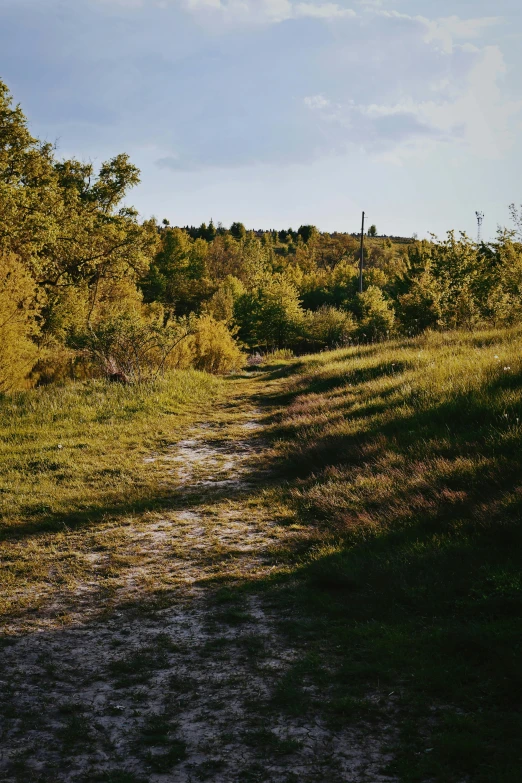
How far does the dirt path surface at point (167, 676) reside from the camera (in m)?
2.87

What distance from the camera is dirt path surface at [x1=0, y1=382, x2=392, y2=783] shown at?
9.41 ft

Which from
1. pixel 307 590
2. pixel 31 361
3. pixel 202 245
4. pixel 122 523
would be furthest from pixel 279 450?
pixel 202 245

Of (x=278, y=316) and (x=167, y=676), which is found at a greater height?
(x=278, y=316)

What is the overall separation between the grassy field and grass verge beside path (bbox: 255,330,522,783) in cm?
2

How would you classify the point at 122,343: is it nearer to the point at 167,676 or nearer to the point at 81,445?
the point at 81,445

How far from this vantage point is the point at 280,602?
15.6 feet

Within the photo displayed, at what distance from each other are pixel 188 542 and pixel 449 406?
4789 millimetres

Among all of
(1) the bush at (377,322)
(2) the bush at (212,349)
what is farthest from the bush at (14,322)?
(1) the bush at (377,322)

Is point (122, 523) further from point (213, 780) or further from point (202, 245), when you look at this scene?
point (202, 245)

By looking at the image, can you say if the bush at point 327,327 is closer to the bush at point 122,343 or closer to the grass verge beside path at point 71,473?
the bush at point 122,343

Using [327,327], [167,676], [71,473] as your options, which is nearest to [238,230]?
[327,327]

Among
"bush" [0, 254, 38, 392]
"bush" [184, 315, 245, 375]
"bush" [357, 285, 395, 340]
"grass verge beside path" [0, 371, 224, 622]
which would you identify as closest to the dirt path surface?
"grass verge beside path" [0, 371, 224, 622]

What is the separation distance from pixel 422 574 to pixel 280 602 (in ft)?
4.21

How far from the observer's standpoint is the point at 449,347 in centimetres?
1362
